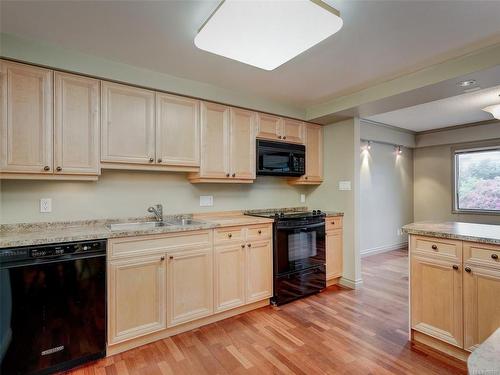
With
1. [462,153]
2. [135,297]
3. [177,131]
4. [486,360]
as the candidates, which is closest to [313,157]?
[177,131]

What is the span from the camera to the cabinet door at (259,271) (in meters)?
2.85

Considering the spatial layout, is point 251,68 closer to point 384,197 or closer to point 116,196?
point 116,196

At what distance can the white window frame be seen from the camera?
4799mm

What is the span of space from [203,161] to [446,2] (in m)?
2.27

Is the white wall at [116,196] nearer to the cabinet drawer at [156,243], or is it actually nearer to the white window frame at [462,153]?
the cabinet drawer at [156,243]

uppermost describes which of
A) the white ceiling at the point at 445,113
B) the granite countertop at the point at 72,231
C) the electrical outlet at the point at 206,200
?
the white ceiling at the point at 445,113

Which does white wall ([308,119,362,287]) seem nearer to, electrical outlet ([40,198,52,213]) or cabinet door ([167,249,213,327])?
cabinet door ([167,249,213,327])

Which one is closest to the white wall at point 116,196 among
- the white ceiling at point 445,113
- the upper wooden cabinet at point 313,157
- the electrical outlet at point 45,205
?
the electrical outlet at point 45,205

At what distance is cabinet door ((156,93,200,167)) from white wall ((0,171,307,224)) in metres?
0.35

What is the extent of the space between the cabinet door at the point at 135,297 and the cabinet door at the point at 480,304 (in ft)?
7.69

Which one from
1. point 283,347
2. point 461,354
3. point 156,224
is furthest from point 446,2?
point 156,224

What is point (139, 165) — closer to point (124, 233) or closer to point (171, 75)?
point (124, 233)

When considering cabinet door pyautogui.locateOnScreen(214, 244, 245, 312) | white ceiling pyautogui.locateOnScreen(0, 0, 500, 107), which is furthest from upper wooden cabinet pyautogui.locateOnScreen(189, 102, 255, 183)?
cabinet door pyautogui.locateOnScreen(214, 244, 245, 312)

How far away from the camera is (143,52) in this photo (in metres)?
2.21
